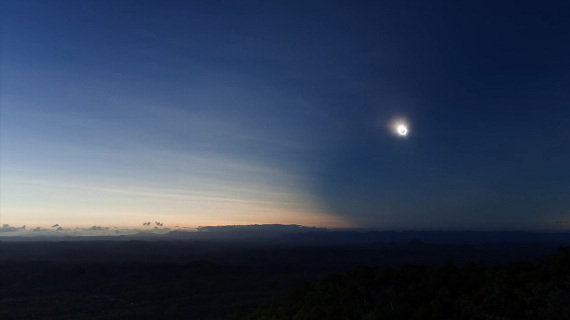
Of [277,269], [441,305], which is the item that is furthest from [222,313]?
[277,269]

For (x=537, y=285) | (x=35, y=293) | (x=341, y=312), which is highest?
(x=537, y=285)

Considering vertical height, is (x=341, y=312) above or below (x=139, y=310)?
above

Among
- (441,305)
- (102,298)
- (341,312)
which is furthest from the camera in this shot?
(102,298)

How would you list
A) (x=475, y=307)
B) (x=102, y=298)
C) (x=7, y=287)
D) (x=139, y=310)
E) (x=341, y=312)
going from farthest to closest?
(x=7, y=287)
(x=102, y=298)
(x=139, y=310)
(x=341, y=312)
(x=475, y=307)

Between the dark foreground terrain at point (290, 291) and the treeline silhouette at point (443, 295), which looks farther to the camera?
the dark foreground terrain at point (290, 291)

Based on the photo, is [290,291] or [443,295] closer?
[443,295]

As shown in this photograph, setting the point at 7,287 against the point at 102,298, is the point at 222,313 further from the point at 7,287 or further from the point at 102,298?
the point at 7,287

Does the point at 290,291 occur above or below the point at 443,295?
below

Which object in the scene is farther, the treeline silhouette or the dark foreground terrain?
the dark foreground terrain
